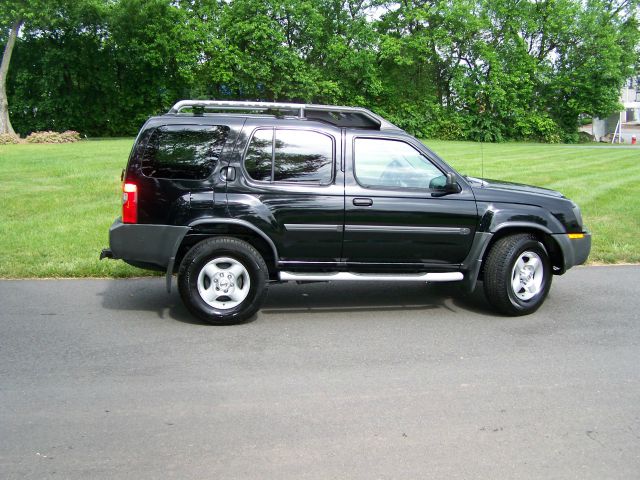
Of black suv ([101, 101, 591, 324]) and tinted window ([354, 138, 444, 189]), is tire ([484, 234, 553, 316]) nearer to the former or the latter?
black suv ([101, 101, 591, 324])

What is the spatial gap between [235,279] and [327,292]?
5.08ft

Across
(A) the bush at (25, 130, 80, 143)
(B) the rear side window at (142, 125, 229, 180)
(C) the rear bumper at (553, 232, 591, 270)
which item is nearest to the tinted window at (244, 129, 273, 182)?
(B) the rear side window at (142, 125, 229, 180)

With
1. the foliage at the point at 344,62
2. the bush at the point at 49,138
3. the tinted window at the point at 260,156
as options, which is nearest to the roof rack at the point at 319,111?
the tinted window at the point at 260,156

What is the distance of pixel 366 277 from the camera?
6.28m

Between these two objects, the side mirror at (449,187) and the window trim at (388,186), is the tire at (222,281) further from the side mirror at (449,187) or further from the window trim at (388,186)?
the side mirror at (449,187)

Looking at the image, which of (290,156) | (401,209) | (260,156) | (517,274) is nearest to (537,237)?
(517,274)

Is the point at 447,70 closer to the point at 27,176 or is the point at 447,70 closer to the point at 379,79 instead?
the point at 379,79

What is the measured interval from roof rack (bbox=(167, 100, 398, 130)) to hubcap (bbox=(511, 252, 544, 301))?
5.81 ft

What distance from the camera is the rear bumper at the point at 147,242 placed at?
237 inches

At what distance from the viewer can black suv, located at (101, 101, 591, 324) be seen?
6039mm

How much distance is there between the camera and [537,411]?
14.0ft

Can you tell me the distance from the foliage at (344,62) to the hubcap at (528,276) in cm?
3754

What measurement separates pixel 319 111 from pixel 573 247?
281cm

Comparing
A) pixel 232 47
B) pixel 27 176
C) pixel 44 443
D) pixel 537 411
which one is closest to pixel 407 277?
pixel 537 411
